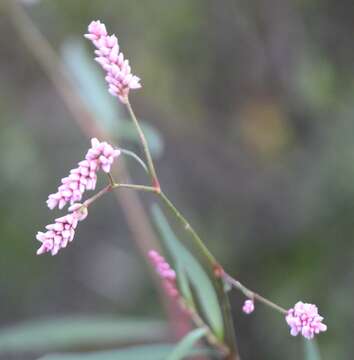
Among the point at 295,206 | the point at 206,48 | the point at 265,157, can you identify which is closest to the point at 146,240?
the point at 295,206

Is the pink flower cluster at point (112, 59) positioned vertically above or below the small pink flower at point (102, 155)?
above

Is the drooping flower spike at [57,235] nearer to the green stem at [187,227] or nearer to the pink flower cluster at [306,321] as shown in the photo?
the green stem at [187,227]

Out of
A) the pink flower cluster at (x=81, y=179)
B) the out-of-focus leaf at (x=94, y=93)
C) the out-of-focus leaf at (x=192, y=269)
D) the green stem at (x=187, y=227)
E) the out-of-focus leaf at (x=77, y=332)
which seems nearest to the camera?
the pink flower cluster at (x=81, y=179)

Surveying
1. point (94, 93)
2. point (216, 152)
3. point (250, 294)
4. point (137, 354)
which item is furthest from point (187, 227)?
point (216, 152)

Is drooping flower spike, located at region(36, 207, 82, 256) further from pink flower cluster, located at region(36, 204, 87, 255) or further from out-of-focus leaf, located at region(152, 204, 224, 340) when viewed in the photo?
out-of-focus leaf, located at region(152, 204, 224, 340)

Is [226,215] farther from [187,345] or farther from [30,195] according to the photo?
[187,345]

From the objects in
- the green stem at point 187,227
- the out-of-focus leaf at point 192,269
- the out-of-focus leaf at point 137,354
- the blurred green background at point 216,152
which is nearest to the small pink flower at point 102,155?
the green stem at point 187,227

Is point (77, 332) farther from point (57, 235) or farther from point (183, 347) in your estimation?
point (57, 235)
